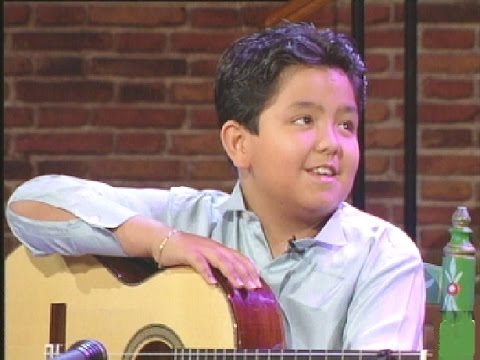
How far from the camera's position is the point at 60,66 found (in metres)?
3.00

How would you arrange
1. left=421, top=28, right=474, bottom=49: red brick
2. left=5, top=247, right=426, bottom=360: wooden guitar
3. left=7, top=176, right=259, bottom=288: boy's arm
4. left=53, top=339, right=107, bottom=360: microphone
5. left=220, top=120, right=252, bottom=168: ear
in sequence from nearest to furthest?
left=53, top=339, right=107, bottom=360: microphone → left=5, top=247, right=426, bottom=360: wooden guitar → left=7, top=176, right=259, bottom=288: boy's arm → left=220, top=120, right=252, bottom=168: ear → left=421, top=28, right=474, bottom=49: red brick

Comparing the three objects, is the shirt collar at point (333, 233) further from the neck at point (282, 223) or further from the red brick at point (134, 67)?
the red brick at point (134, 67)

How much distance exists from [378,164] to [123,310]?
145 cm

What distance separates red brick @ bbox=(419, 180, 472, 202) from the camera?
2.92 m

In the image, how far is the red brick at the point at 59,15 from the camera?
3000 millimetres

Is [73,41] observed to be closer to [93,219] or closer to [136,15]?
[136,15]

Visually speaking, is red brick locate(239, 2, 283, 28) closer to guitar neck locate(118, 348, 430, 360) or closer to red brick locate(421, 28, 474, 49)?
red brick locate(421, 28, 474, 49)

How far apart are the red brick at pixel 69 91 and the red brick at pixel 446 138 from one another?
3.02ft

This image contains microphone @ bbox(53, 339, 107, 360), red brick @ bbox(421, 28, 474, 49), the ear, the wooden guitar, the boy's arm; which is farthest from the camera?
red brick @ bbox(421, 28, 474, 49)

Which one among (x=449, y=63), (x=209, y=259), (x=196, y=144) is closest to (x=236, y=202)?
(x=209, y=259)

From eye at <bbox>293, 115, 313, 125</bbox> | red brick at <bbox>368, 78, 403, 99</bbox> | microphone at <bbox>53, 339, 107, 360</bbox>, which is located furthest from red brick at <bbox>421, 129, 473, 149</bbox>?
microphone at <bbox>53, 339, 107, 360</bbox>

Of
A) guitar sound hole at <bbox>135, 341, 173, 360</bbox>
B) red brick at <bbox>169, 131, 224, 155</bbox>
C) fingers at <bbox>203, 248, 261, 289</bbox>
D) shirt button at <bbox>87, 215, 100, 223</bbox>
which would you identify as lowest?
guitar sound hole at <bbox>135, 341, 173, 360</bbox>

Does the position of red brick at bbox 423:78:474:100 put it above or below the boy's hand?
above

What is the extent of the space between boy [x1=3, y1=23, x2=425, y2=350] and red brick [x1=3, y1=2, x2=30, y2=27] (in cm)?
133
